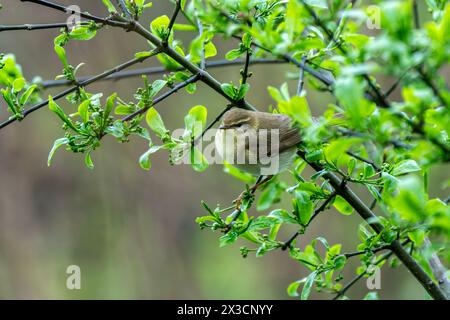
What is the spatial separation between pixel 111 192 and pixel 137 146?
709 millimetres

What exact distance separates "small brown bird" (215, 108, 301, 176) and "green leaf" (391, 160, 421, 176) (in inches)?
23.0

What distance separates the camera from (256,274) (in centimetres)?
765

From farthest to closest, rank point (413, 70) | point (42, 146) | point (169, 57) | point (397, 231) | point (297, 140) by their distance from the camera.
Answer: point (42, 146) → point (297, 140) → point (169, 57) → point (397, 231) → point (413, 70)

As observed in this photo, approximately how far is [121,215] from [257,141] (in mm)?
4725

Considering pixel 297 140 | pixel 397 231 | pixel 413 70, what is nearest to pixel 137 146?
pixel 297 140

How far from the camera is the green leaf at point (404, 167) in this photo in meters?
2.09

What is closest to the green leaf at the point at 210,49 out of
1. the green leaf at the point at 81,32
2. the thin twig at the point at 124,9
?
the thin twig at the point at 124,9

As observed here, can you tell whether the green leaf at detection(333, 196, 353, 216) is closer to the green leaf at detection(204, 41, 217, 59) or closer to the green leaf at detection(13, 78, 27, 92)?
the green leaf at detection(204, 41, 217, 59)

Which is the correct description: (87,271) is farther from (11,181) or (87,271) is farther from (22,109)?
(22,109)

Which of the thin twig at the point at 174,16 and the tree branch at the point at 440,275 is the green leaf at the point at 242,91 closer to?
the thin twig at the point at 174,16

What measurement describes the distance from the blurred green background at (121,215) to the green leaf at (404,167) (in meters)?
4.82

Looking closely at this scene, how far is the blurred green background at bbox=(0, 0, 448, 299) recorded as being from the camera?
694cm

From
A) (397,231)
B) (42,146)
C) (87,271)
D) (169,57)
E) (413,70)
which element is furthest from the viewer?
(87,271)

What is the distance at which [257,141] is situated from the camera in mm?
3018
